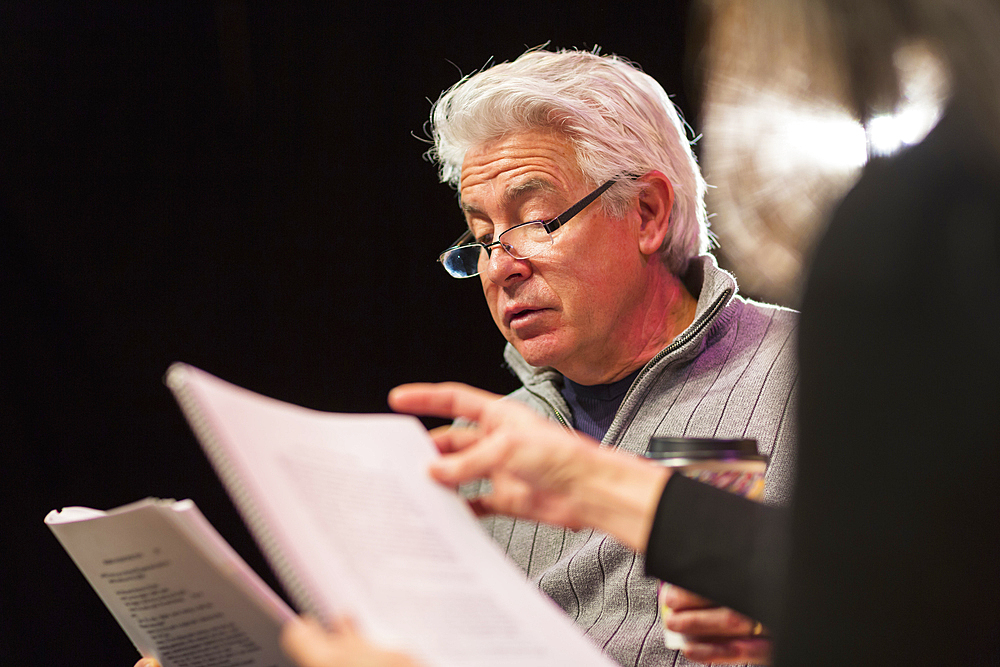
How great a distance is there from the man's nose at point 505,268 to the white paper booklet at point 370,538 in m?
0.84

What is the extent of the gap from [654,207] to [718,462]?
3.26ft

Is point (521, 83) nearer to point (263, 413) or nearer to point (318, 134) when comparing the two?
point (318, 134)

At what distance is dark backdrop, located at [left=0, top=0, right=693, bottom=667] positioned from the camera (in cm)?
201

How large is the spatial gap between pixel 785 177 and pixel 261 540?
0.50 m

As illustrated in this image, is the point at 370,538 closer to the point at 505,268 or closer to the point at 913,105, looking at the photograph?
the point at 913,105

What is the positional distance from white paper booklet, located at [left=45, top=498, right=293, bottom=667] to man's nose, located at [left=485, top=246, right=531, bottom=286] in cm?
83

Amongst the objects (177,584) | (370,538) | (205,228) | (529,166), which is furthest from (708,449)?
(205,228)

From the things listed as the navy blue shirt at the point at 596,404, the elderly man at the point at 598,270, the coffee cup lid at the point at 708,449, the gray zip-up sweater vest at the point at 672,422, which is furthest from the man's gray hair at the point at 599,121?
the coffee cup lid at the point at 708,449

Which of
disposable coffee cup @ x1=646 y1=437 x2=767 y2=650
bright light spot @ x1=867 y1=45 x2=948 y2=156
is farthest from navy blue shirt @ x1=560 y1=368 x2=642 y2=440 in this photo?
bright light spot @ x1=867 y1=45 x2=948 y2=156

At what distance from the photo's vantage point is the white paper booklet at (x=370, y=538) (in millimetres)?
538

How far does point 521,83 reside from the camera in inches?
62.4

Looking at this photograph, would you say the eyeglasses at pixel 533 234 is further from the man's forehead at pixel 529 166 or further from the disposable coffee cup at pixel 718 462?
the disposable coffee cup at pixel 718 462

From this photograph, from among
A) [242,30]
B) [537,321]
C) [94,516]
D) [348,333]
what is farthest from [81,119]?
[94,516]

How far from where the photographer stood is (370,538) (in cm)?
61
